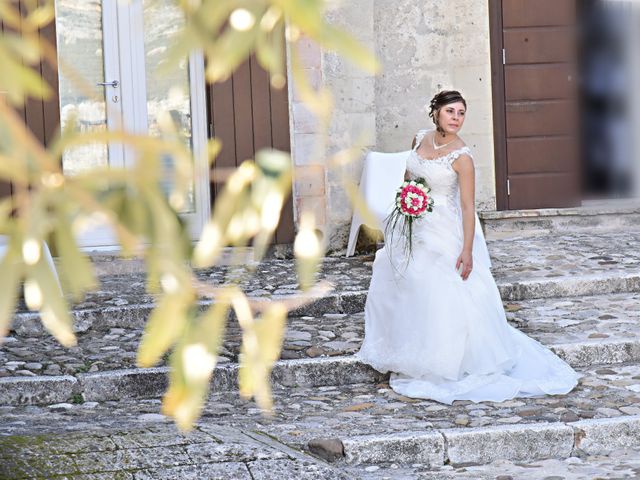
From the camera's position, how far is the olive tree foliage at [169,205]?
1.29m

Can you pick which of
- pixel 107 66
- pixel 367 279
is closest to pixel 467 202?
pixel 367 279

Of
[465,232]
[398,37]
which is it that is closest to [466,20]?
[398,37]

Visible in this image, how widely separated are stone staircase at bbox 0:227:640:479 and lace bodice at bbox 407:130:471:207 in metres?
1.04

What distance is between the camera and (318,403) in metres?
6.30

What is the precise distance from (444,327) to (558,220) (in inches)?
159

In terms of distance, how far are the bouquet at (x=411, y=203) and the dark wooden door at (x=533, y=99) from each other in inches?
145

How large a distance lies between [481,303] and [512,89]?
4.06 metres

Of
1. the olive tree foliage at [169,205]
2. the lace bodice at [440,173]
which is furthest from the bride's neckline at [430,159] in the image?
the olive tree foliage at [169,205]

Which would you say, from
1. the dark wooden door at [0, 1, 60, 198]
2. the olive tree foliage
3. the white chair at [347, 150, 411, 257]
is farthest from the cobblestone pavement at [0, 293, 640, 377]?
the olive tree foliage

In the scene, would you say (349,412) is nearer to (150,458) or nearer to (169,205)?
(150,458)

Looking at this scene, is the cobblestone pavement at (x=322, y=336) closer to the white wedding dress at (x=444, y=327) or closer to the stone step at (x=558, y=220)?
the white wedding dress at (x=444, y=327)

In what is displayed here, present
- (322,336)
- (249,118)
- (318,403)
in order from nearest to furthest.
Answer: (318,403)
(322,336)
(249,118)

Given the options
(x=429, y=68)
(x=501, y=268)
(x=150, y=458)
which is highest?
(x=429, y=68)

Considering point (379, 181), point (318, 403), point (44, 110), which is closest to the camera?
point (318, 403)
